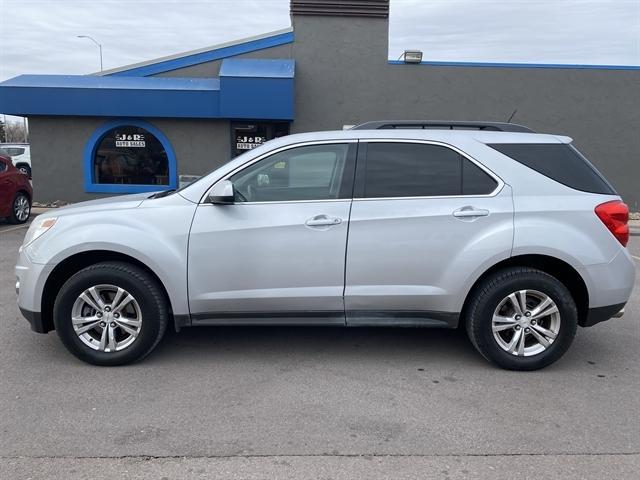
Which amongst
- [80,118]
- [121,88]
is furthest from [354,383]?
[80,118]

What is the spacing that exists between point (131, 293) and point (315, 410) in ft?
5.35

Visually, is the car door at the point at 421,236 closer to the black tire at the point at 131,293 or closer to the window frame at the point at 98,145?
the black tire at the point at 131,293

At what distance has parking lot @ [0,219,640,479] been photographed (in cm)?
308

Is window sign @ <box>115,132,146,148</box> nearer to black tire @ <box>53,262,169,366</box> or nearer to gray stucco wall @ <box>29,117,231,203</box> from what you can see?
gray stucco wall @ <box>29,117,231,203</box>

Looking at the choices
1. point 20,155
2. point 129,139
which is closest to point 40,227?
point 129,139

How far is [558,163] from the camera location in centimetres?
438

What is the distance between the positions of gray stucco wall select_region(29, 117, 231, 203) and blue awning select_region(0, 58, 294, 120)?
41 centimetres

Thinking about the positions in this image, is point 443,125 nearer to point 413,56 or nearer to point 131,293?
point 131,293

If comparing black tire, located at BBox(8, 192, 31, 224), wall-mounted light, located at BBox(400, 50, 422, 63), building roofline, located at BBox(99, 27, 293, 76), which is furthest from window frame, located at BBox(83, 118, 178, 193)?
wall-mounted light, located at BBox(400, 50, 422, 63)

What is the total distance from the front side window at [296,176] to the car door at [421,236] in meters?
0.19

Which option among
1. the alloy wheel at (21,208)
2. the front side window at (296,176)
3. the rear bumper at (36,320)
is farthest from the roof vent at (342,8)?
the rear bumper at (36,320)

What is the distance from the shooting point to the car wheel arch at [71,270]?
427cm

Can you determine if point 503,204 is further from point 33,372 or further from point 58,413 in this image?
point 33,372

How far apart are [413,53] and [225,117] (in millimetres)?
4770
